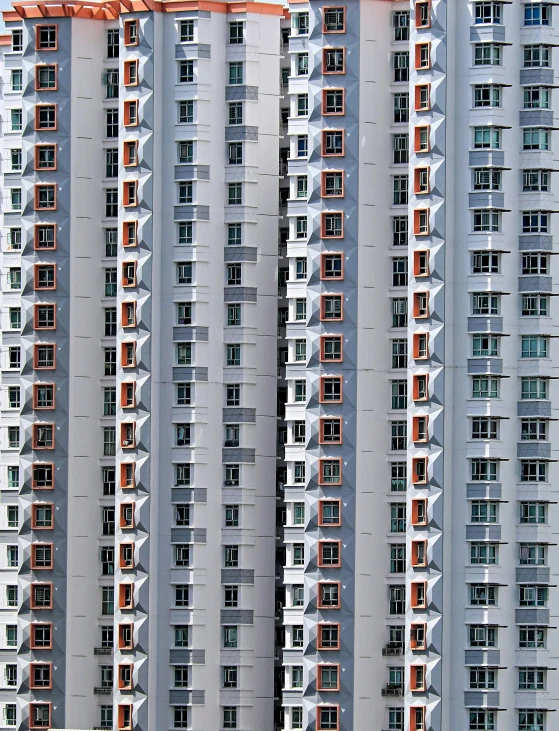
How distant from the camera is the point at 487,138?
132375 mm

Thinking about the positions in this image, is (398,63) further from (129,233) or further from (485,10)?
(129,233)

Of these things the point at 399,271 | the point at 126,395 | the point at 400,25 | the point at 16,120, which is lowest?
the point at 126,395

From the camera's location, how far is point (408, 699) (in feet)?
431

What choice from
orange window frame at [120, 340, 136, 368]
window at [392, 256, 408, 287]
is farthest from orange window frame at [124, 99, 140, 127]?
window at [392, 256, 408, 287]

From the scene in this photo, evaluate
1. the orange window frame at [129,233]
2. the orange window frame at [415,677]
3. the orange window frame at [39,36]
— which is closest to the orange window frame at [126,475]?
the orange window frame at [129,233]

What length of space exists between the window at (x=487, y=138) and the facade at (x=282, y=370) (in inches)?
5.0

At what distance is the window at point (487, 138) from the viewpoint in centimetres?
13238


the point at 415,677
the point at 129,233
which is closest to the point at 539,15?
the point at 129,233

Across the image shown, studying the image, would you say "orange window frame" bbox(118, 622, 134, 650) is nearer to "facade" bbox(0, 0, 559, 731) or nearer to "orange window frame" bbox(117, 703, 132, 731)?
"facade" bbox(0, 0, 559, 731)

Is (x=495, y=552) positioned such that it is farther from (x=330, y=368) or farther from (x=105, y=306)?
(x=105, y=306)

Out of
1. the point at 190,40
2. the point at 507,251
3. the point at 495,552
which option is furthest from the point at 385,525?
the point at 190,40

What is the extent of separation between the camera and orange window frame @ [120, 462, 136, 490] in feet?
451

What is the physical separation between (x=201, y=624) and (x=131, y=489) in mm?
8867

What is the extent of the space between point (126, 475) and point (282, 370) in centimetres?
1136
